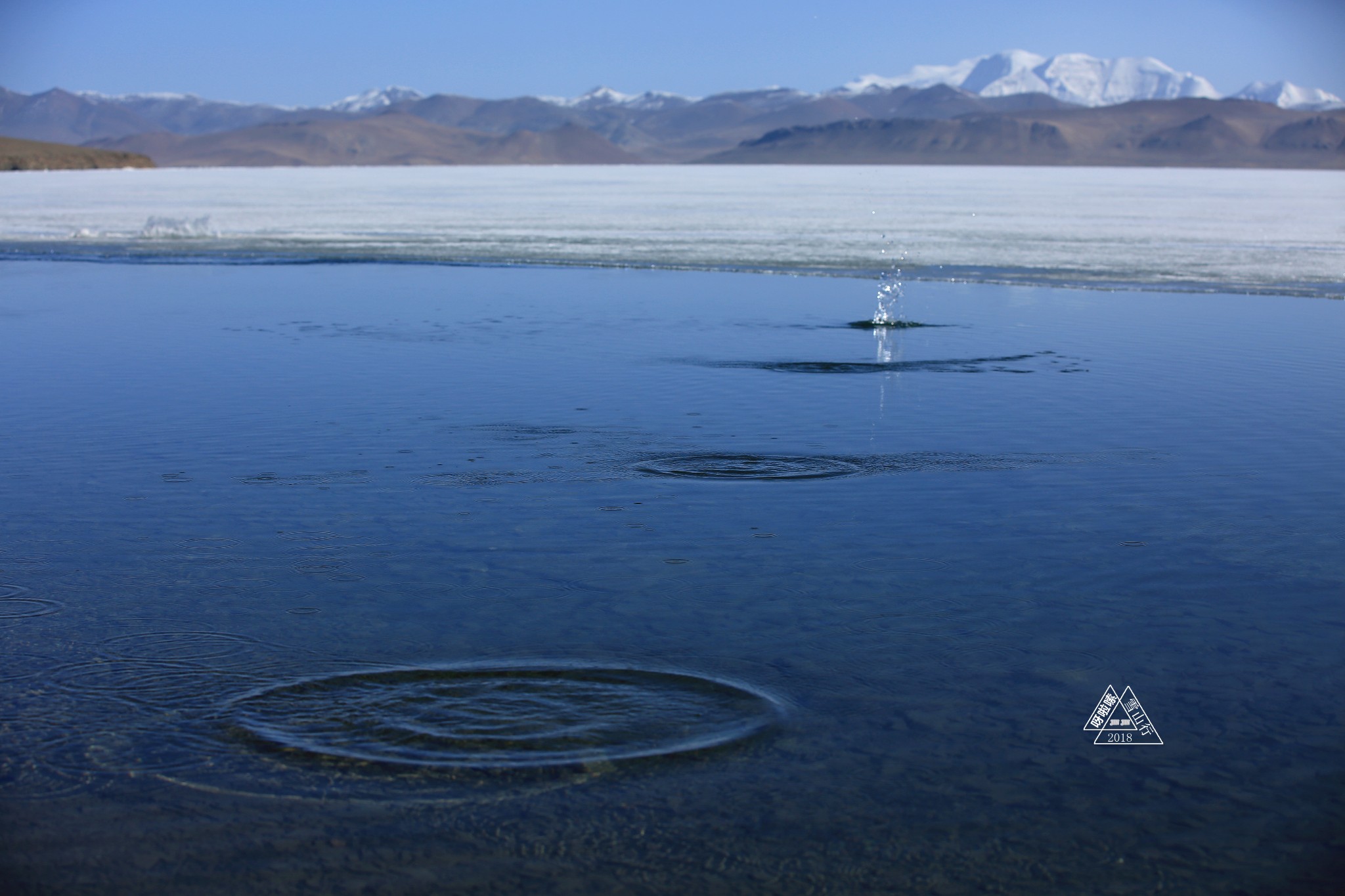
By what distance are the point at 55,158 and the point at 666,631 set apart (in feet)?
600

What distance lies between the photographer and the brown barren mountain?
153 m

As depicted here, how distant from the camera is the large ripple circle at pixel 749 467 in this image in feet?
31.3

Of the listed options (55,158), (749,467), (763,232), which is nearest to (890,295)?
(749,467)

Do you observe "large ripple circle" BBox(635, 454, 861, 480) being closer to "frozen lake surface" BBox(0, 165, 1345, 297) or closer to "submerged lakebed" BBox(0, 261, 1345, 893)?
"submerged lakebed" BBox(0, 261, 1345, 893)

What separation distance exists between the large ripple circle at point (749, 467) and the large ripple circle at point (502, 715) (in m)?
3.92

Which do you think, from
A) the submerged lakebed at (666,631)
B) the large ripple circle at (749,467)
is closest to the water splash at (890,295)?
the submerged lakebed at (666,631)

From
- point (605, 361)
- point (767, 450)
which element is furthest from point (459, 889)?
point (605, 361)

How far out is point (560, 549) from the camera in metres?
7.66

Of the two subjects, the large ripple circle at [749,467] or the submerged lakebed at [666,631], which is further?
the large ripple circle at [749,467]

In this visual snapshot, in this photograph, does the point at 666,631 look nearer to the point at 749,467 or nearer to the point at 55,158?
the point at 749,467

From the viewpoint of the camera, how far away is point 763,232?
36062 millimetres

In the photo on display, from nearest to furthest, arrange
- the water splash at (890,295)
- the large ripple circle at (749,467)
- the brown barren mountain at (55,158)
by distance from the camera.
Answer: the large ripple circle at (749,467)
the water splash at (890,295)
the brown barren mountain at (55,158)

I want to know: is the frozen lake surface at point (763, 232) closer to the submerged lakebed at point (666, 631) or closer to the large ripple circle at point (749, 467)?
the submerged lakebed at point (666, 631)

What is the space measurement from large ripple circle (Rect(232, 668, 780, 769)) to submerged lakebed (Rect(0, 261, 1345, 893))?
0.02m
